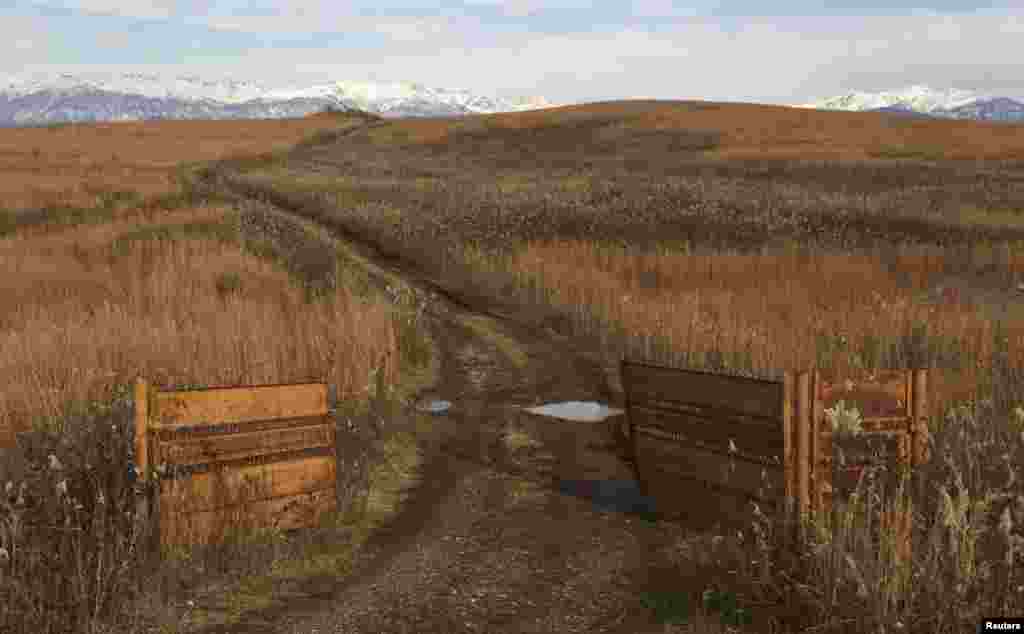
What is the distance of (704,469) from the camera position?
6.88 metres

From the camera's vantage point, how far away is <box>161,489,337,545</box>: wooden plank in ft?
20.2

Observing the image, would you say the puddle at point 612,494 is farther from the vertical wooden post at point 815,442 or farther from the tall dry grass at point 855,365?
the vertical wooden post at point 815,442

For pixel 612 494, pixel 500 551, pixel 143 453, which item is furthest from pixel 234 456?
pixel 612 494

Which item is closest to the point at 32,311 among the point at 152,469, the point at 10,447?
the point at 10,447

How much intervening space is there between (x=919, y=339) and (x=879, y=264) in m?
6.49

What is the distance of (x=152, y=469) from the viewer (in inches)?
239

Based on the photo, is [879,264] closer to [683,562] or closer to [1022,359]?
[1022,359]

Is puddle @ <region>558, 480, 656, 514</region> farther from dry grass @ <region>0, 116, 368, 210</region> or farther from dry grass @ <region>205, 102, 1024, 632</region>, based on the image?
dry grass @ <region>0, 116, 368, 210</region>

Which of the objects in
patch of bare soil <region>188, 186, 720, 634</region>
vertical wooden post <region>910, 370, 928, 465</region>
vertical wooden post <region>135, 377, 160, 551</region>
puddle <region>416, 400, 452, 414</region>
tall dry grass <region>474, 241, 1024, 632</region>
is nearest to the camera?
tall dry grass <region>474, 241, 1024, 632</region>

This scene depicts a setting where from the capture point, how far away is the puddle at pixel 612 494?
7.69 metres

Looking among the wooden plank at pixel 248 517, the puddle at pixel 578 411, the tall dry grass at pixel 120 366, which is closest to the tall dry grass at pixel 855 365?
the puddle at pixel 578 411

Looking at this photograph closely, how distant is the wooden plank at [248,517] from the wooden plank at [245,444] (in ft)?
1.10

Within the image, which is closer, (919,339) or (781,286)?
(919,339)

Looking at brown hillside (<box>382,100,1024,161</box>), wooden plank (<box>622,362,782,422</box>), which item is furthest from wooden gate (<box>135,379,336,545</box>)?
brown hillside (<box>382,100,1024,161</box>)
